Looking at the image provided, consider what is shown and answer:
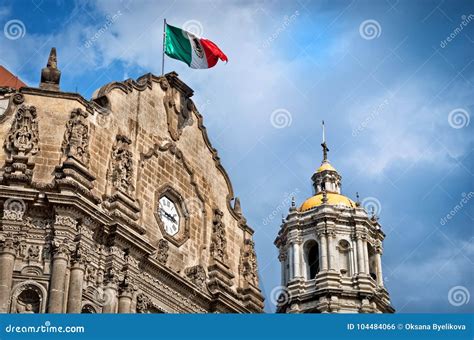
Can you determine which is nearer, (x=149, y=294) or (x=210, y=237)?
(x=149, y=294)

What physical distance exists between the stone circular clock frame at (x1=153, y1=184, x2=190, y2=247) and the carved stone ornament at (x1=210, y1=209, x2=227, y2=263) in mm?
1212

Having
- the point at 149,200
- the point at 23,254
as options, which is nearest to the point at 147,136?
the point at 149,200

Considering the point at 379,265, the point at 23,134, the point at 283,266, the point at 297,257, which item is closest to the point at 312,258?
the point at 297,257

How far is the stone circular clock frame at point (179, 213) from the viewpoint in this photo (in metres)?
28.3

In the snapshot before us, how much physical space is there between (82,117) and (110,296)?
17.0 ft

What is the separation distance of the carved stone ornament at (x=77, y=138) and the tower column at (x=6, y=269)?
10.1 feet

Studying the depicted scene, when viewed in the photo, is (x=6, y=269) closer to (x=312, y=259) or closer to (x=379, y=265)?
(x=312, y=259)

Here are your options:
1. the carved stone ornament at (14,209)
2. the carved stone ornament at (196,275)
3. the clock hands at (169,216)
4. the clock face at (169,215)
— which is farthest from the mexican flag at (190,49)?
the carved stone ornament at (14,209)

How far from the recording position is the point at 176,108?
31.0m

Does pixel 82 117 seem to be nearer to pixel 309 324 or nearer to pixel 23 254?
pixel 23 254

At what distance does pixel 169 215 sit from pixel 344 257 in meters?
21.5

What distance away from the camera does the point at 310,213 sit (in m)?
50.4

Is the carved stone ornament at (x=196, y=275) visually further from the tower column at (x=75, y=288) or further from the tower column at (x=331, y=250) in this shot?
the tower column at (x=331, y=250)

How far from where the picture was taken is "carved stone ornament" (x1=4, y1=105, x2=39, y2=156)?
83.9 ft
